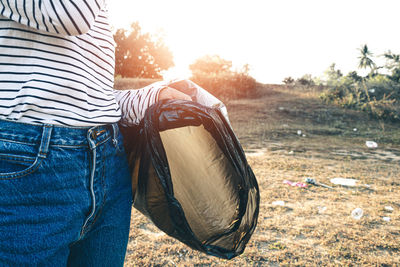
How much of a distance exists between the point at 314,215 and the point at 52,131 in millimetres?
2656

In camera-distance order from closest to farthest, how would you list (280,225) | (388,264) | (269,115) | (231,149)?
1. (231,149)
2. (388,264)
3. (280,225)
4. (269,115)

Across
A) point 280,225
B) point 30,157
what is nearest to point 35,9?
point 30,157

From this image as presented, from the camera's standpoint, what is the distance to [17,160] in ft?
1.88

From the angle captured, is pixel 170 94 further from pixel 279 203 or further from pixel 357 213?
pixel 357 213

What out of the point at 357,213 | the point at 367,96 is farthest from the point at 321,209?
the point at 367,96

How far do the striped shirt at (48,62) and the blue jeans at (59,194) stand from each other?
39mm

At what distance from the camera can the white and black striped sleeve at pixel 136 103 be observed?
882 millimetres

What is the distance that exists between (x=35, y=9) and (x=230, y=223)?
0.86 m

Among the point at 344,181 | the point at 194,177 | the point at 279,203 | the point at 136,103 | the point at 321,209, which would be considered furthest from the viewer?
the point at 344,181

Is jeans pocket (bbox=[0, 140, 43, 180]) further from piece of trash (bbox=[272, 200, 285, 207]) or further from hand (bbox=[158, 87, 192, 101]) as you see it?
piece of trash (bbox=[272, 200, 285, 207])

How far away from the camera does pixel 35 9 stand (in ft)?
1.91

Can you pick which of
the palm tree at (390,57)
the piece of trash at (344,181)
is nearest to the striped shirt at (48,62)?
the piece of trash at (344,181)

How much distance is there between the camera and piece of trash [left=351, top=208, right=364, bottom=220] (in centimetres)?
259

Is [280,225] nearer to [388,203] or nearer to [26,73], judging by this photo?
[388,203]
